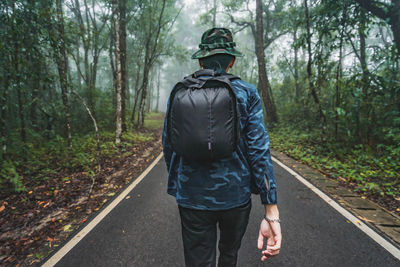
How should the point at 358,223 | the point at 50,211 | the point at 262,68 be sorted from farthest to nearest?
the point at 262,68 < the point at 50,211 < the point at 358,223

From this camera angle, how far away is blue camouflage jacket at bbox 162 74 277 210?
133 cm

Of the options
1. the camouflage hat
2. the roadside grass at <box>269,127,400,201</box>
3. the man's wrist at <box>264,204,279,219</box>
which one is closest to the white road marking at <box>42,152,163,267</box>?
the man's wrist at <box>264,204,279,219</box>

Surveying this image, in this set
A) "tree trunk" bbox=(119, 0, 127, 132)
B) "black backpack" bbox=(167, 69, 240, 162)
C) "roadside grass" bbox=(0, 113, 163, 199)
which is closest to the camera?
"black backpack" bbox=(167, 69, 240, 162)

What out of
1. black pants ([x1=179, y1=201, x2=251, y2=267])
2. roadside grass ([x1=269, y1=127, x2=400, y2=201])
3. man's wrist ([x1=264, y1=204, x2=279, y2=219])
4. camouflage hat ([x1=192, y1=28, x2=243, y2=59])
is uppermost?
camouflage hat ([x1=192, y1=28, x2=243, y2=59])

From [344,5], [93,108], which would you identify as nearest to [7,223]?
[93,108]

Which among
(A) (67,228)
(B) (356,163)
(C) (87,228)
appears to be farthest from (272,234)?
(B) (356,163)

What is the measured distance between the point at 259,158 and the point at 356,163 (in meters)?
6.15

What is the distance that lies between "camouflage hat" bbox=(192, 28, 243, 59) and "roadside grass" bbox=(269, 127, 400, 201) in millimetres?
4677

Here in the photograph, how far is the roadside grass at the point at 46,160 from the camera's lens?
191 inches

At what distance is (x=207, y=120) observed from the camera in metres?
1.18

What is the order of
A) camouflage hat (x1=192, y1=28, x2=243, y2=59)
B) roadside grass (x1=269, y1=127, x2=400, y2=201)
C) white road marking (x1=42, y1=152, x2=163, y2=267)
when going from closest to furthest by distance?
camouflage hat (x1=192, y1=28, x2=243, y2=59) < white road marking (x1=42, y1=152, x2=163, y2=267) < roadside grass (x1=269, y1=127, x2=400, y2=201)

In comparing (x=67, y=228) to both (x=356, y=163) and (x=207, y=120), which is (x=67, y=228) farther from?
(x=356, y=163)

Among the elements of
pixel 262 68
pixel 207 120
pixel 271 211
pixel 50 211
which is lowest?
pixel 50 211

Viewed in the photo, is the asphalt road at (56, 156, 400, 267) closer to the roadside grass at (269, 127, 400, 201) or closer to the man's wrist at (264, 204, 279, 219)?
the man's wrist at (264, 204, 279, 219)
